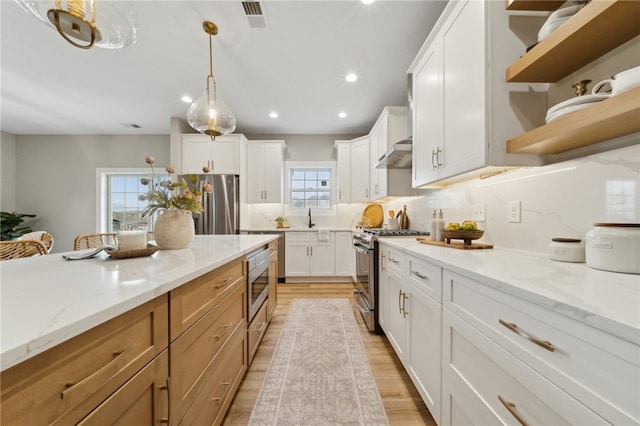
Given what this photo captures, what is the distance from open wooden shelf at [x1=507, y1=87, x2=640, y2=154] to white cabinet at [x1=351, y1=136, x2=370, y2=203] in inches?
117

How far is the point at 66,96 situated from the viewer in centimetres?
333

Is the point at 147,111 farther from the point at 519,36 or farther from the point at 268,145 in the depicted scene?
the point at 519,36

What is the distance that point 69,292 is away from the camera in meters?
0.64

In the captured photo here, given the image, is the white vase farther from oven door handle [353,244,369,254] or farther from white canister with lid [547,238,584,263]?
white canister with lid [547,238,584,263]

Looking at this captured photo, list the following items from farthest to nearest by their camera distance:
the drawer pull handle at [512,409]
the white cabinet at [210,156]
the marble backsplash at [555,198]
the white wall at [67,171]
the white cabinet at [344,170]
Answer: the white wall at [67,171] < the white cabinet at [344,170] < the white cabinet at [210,156] < the marble backsplash at [555,198] < the drawer pull handle at [512,409]

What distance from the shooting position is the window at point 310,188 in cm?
485

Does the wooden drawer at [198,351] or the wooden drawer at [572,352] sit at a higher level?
the wooden drawer at [572,352]

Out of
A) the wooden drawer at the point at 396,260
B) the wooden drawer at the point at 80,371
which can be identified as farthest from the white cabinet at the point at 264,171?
the wooden drawer at the point at 80,371

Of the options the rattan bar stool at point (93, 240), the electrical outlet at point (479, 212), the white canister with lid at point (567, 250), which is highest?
the electrical outlet at point (479, 212)

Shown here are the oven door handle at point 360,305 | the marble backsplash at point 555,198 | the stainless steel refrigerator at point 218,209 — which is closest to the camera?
the marble backsplash at point 555,198

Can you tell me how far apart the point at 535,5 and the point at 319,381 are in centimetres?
246

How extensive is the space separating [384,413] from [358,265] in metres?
1.52

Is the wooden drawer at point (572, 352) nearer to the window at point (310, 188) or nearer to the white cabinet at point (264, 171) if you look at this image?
the white cabinet at point (264, 171)

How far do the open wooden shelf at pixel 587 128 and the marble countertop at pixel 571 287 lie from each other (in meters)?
0.52
